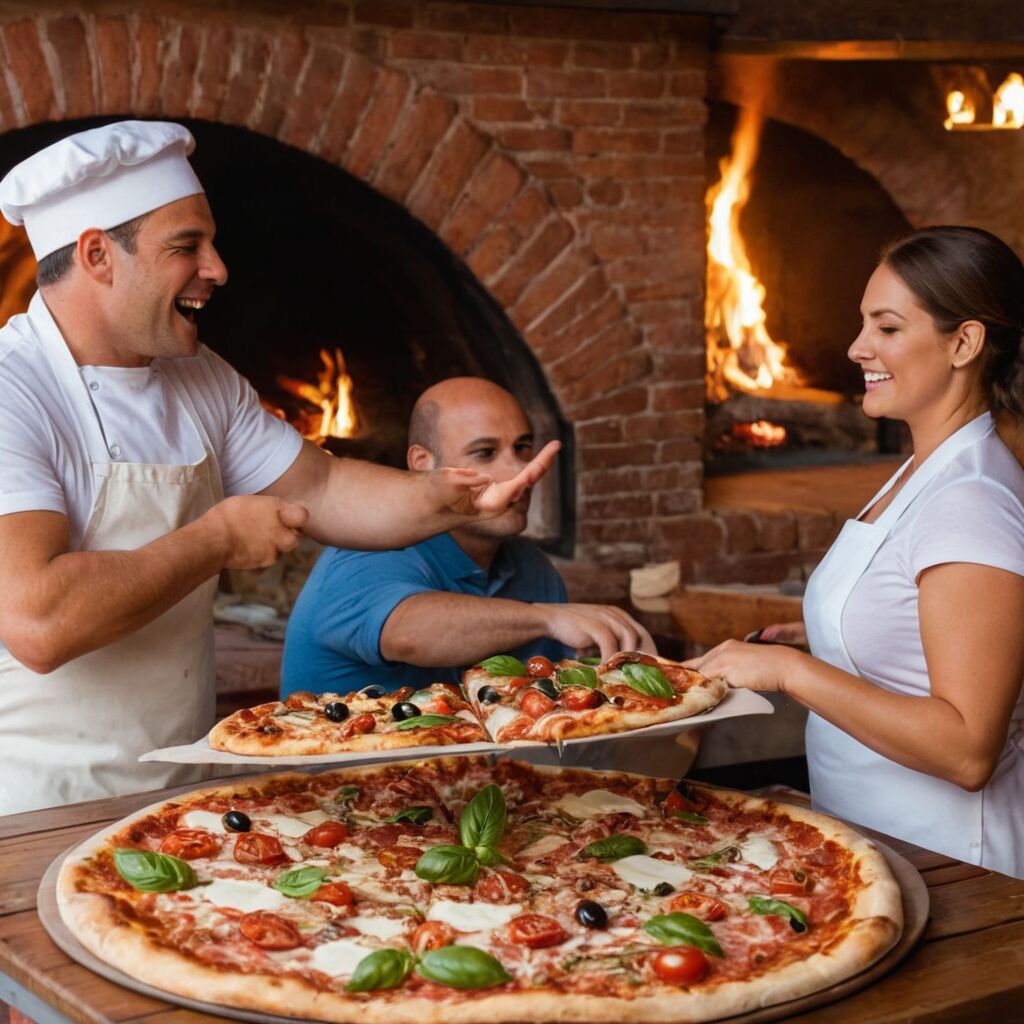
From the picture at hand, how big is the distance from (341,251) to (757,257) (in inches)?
78.0

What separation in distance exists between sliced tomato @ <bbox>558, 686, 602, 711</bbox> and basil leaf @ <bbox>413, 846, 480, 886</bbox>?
13.8 inches

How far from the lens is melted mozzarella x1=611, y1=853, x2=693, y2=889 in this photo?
2.07 meters

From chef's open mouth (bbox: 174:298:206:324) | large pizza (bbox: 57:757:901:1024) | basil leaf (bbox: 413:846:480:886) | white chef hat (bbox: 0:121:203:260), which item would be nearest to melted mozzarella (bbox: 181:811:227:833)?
large pizza (bbox: 57:757:901:1024)

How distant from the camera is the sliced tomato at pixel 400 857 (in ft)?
7.04

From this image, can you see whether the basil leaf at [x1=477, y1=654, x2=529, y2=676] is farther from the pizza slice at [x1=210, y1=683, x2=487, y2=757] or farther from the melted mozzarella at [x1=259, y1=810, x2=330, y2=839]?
the melted mozzarella at [x1=259, y1=810, x2=330, y2=839]

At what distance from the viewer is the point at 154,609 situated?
2348 mm

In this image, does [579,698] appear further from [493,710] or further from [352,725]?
[352,725]

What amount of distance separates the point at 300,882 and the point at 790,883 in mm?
662

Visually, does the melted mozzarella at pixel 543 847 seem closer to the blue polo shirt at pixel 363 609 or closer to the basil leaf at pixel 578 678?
the basil leaf at pixel 578 678

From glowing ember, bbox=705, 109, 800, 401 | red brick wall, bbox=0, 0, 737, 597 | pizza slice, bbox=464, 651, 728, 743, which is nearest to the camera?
pizza slice, bbox=464, 651, 728, 743

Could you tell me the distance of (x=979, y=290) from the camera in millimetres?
2584

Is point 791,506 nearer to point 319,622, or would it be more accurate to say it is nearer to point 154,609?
point 319,622

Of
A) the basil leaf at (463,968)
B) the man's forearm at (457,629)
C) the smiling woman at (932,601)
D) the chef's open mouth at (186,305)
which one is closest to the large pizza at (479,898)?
the basil leaf at (463,968)

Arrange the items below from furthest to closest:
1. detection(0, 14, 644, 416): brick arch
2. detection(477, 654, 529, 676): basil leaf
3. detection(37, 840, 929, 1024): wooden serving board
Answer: detection(0, 14, 644, 416): brick arch, detection(477, 654, 529, 676): basil leaf, detection(37, 840, 929, 1024): wooden serving board
